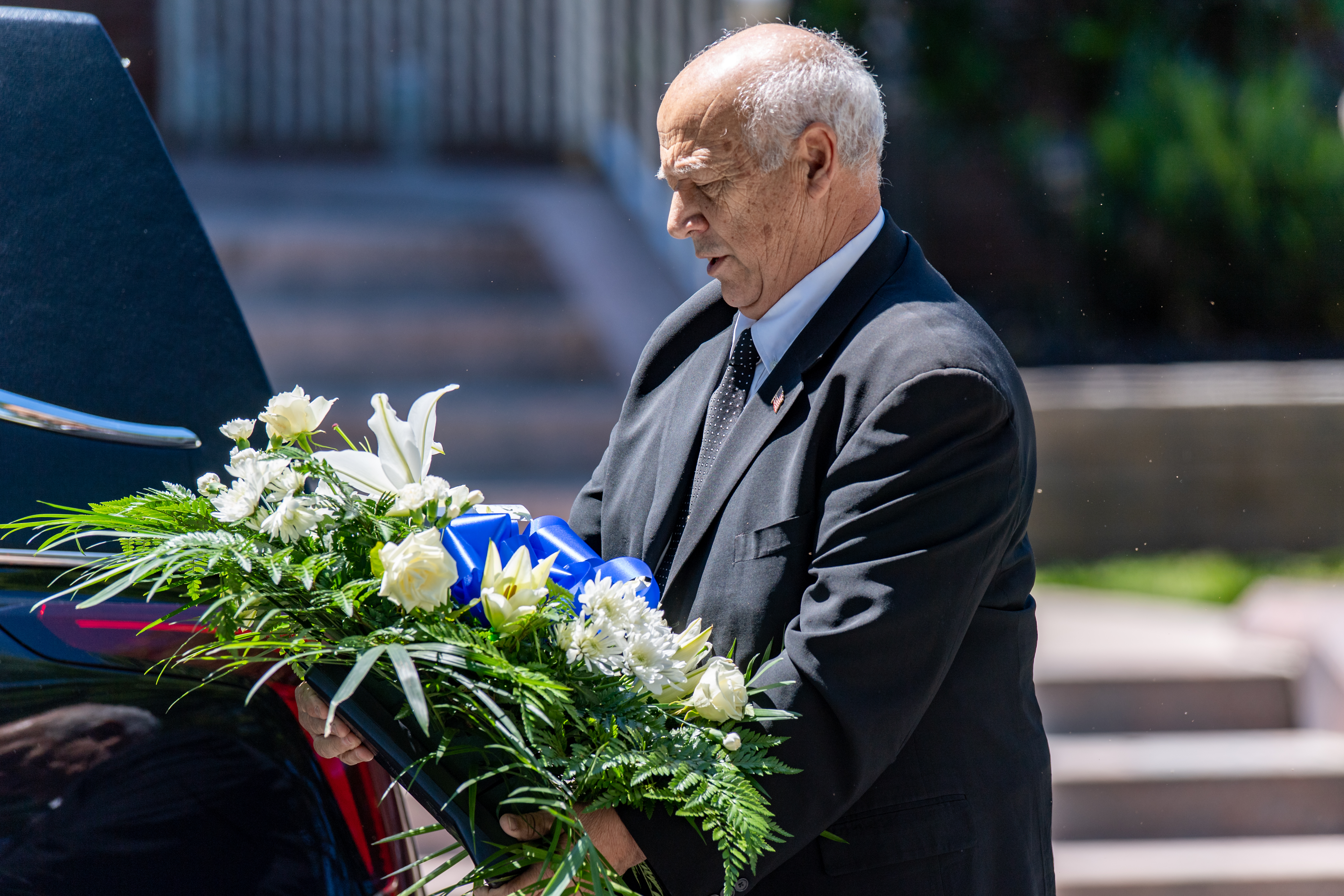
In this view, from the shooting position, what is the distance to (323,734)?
5.34 feet

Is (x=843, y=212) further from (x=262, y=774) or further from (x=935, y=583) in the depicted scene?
(x=262, y=774)

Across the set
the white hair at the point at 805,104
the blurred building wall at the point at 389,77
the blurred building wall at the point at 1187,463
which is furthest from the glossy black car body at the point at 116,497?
the blurred building wall at the point at 389,77

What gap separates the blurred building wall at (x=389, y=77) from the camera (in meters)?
8.39

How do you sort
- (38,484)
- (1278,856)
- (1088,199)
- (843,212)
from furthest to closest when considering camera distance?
(1088,199) < (1278,856) < (38,484) < (843,212)

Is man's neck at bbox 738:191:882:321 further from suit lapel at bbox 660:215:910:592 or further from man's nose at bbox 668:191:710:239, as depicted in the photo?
man's nose at bbox 668:191:710:239

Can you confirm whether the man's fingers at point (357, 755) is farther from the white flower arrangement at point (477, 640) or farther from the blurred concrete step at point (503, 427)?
the blurred concrete step at point (503, 427)

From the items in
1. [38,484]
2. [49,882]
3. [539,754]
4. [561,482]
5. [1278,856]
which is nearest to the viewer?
[539,754]

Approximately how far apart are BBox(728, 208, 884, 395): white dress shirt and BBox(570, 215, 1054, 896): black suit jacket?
2cm

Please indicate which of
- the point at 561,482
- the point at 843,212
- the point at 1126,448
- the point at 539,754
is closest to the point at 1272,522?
the point at 1126,448

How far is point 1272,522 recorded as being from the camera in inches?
256

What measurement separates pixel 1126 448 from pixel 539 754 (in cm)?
531

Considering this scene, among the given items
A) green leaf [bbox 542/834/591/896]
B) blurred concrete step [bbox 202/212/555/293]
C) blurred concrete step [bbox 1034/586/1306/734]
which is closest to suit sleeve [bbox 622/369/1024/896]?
green leaf [bbox 542/834/591/896]

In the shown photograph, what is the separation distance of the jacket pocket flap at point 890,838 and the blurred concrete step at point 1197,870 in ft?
8.60

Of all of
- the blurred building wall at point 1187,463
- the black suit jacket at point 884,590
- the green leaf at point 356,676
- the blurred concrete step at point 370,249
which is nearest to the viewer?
the green leaf at point 356,676
